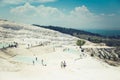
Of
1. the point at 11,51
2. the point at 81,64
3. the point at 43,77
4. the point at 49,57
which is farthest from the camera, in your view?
the point at 11,51

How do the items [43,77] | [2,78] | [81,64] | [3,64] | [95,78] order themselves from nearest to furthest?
[2,78] < [43,77] < [95,78] < [3,64] < [81,64]

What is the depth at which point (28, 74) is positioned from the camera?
39.8m

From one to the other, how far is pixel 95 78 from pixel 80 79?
4.27m

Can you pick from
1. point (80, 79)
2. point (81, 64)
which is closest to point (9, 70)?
point (80, 79)

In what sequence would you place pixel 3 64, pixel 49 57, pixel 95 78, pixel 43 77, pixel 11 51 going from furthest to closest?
1. pixel 11 51
2. pixel 49 57
3. pixel 3 64
4. pixel 95 78
5. pixel 43 77

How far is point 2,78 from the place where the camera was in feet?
117

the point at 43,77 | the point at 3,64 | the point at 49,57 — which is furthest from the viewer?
the point at 49,57

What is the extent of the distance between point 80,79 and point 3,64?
16.9 meters

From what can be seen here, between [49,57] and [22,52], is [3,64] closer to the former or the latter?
[49,57]

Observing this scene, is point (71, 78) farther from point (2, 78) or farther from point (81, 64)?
point (81, 64)

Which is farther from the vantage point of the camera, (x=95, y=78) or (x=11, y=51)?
(x=11, y=51)

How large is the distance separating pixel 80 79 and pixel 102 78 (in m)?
6.06

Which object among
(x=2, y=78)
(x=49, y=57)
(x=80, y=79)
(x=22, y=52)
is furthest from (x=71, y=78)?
(x=22, y=52)

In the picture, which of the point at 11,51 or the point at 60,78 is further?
the point at 11,51
